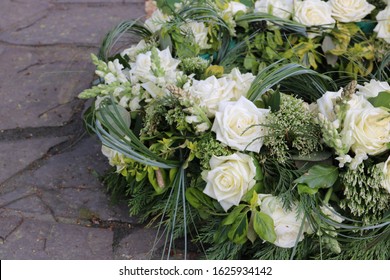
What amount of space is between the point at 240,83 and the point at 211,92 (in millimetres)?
117

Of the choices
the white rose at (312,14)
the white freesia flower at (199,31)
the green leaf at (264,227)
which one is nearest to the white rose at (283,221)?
the green leaf at (264,227)

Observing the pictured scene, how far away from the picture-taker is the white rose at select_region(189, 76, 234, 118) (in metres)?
1.66

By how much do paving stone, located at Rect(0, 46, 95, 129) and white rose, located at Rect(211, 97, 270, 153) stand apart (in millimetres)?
850

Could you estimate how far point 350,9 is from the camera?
2.09m

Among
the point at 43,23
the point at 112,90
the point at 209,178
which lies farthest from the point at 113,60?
the point at 43,23

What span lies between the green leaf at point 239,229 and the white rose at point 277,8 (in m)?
0.78

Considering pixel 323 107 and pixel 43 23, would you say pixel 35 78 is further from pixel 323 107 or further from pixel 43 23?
pixel 323 107

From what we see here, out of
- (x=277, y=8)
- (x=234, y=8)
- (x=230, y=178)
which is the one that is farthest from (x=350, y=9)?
(x=230, y=178)

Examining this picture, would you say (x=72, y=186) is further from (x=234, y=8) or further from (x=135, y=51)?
(x=234, y=8)

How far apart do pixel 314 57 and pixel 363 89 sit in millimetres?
417

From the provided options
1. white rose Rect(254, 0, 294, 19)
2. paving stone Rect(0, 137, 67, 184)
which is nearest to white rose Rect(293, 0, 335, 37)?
white rose Rect(254, 0, 294, 19)

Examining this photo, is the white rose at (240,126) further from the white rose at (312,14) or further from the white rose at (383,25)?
the white rose at (383,25)

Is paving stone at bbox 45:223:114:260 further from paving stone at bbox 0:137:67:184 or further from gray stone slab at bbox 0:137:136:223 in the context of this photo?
paving stone at bbox 0:137:67:184

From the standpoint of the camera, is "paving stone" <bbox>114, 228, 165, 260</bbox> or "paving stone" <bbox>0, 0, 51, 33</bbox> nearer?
"paving stone" <bbox>114, 228, 165, 260</bbox>
